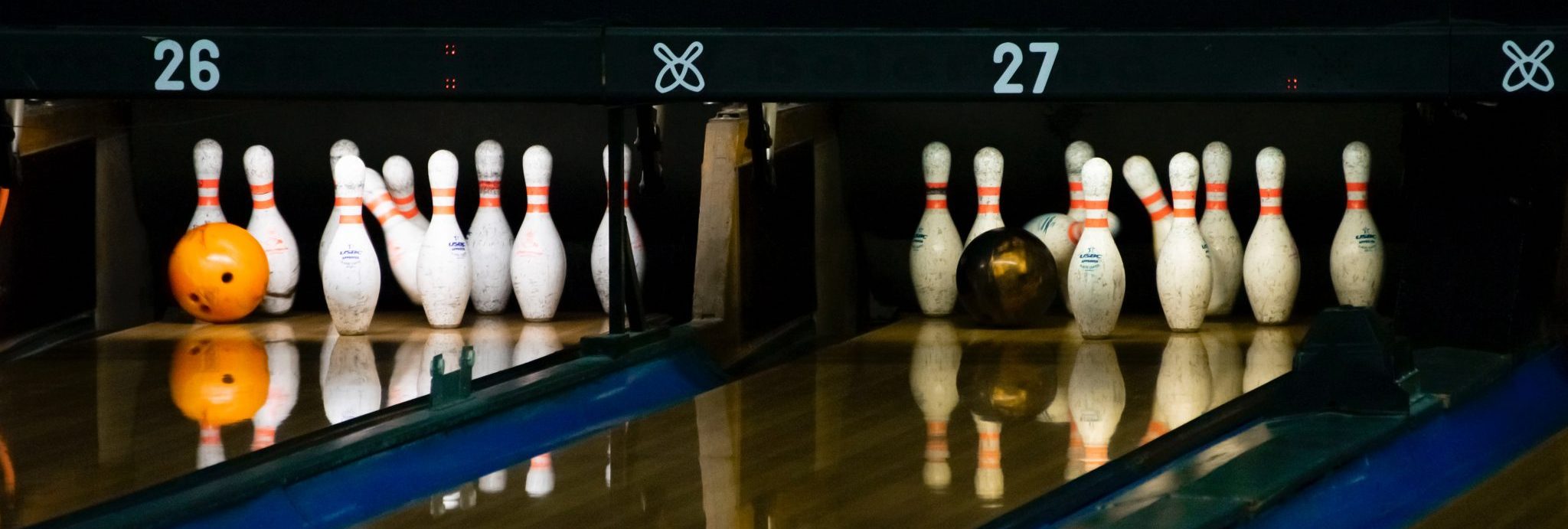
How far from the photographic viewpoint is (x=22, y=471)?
79.0 inches

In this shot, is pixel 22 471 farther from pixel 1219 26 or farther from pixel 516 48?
pixel 1219 26

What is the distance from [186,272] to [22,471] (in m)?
1.25

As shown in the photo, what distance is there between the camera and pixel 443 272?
323cm

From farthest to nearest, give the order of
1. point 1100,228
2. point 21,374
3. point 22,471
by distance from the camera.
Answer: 1. point 1100,228
2. point 21,374
3. point 22,471

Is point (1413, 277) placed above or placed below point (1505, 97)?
below

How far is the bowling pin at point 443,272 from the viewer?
10.6 feet

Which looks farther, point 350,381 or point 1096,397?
point 350,381

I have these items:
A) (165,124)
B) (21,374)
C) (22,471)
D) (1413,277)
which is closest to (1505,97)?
(1413,277)

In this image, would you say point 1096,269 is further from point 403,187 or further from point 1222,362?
point 403,187

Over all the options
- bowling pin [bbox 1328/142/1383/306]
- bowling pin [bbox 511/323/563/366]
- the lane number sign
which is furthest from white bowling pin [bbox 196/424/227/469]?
bowling pin [bbox 1328/142/1383/306]

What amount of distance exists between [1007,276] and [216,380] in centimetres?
129

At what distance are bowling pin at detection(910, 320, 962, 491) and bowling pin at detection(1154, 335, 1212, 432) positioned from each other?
0.27 metres

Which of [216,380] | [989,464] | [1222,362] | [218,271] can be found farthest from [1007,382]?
[218,271]

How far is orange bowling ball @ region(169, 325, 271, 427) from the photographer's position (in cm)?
239
